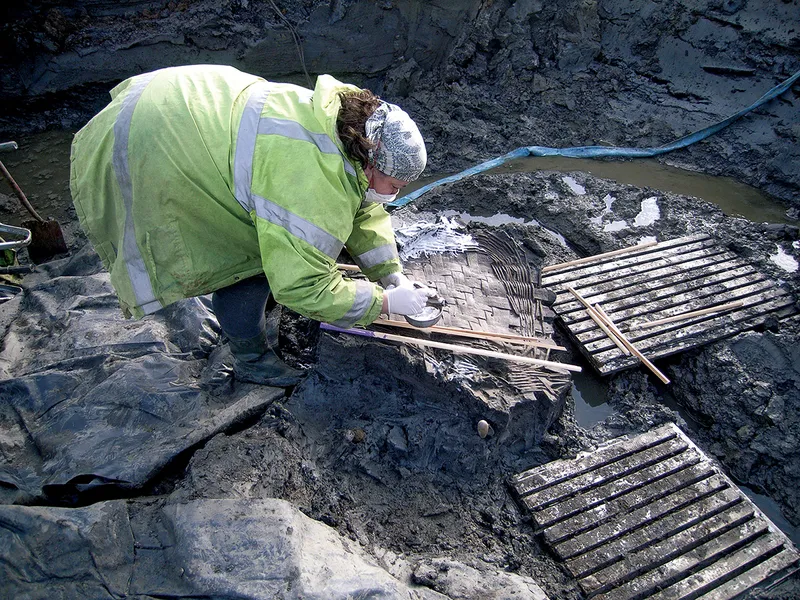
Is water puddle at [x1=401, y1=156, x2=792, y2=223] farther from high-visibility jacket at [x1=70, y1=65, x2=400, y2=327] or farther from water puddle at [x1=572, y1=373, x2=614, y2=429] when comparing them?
high-visibility jacket at [x1=70, y1=65, x2=400, y2=327]

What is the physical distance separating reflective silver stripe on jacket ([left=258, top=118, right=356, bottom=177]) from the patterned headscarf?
0.15 metres

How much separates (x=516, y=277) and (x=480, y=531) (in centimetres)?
153

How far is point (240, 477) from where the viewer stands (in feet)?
8.38

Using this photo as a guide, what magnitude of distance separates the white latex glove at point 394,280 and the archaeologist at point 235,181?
33cm

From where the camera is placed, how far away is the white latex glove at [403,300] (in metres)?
2.66

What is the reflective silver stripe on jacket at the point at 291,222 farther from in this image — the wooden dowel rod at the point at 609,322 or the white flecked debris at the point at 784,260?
the white flecked debris at the point at 784,260

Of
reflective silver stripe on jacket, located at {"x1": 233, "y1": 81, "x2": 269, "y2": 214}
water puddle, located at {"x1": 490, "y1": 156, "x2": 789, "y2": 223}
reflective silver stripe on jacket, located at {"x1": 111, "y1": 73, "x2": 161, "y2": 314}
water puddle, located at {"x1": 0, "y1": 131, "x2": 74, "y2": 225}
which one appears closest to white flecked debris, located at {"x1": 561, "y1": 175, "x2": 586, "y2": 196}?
water puddle, located at {"x1": 490, "y1": 156, "x2": 789, "y2": 223}

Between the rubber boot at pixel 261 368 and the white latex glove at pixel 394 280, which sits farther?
the rubber boot at pixel 261 368

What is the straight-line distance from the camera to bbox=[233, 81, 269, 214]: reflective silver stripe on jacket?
2.16m

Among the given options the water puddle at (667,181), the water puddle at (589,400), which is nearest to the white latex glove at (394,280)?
the water puddle at (589,400)

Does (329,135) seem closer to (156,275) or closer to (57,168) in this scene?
(156,275)

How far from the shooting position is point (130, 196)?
7.65 feet

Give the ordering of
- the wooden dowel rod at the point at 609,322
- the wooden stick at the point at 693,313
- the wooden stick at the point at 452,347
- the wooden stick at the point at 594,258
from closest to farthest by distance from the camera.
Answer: the wooden stick at the point at 452,347 → the wooden dowel rod at the point at 609,322 → the wooden stick at the point at 693,313 → the wooden stick at the point at 594,258

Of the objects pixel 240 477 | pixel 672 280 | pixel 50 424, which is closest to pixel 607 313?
pixel 672 280
